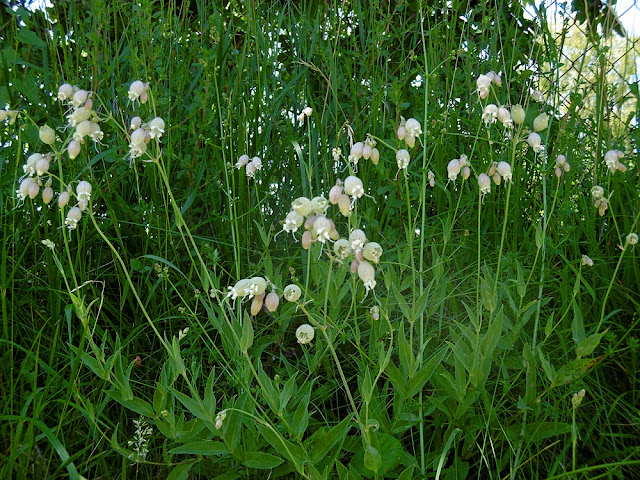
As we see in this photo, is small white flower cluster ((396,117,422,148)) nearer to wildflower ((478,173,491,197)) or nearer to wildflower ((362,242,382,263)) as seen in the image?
wildflower ((478,173,491,197))

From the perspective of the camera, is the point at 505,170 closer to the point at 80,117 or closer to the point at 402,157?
the point at 402,157

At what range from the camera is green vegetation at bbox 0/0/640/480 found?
120 cm

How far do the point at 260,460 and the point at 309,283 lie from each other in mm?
637

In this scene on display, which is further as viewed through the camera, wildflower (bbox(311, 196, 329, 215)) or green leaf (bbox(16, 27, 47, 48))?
green leaf (bbox(16, 27, 47, 48))

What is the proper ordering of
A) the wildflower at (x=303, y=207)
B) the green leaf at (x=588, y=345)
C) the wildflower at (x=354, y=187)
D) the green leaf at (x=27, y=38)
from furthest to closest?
1. the green leaf at (x=27, y=38)
2. the green leaf at (x=588, y=345)
3. the wildflower at (x=354, y=187)
4. the wildflower at (x=303, y=207)

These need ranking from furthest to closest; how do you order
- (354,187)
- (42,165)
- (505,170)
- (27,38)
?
(27,38), (505,170), (42,165), (354,187)

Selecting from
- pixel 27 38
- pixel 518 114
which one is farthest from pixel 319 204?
pixel 27 38

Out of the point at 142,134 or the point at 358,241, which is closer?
the point at 358,241

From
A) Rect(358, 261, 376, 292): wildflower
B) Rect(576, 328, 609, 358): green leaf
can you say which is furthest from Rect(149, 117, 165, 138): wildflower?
Rect(576, 328, 609, 358): green leaf

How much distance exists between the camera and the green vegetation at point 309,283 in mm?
1200

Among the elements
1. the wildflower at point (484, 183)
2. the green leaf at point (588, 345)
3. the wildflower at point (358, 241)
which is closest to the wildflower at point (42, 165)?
the wildflower at point (358, 241)

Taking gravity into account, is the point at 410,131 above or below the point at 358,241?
above

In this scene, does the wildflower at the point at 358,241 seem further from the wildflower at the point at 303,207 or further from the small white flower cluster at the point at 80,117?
the small white flower cluster at the point at 80,117

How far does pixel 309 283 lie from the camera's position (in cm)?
174
